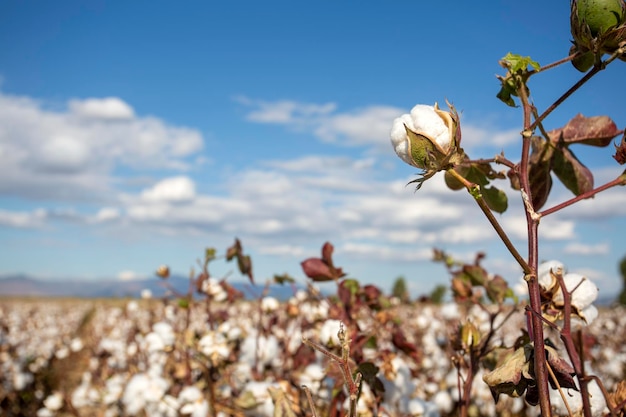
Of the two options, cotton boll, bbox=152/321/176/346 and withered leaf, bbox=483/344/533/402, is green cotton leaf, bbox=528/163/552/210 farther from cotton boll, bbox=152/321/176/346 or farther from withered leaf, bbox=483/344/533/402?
cotton boll, bbox=152/321/176/346

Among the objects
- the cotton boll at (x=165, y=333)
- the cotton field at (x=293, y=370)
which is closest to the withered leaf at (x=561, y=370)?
the cotton field at (x=293, y=370)

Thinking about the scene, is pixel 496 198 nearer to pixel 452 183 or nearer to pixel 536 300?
pixel 452 183

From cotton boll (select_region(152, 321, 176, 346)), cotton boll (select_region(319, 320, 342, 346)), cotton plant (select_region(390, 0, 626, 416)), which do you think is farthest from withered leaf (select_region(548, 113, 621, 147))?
cotton boll (select_region(152, 321, 176, 346))

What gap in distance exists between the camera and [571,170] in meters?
0.81

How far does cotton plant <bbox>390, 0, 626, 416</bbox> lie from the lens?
59 cm

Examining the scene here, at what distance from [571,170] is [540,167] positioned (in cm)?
5

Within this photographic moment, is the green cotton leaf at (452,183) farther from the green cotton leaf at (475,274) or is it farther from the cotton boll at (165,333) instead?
the cotton boll at (165,333)

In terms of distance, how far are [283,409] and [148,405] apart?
3.06 feet

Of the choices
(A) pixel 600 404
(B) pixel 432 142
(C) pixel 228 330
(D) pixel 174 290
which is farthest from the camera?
(D) pixel 174 290

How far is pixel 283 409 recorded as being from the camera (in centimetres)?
100

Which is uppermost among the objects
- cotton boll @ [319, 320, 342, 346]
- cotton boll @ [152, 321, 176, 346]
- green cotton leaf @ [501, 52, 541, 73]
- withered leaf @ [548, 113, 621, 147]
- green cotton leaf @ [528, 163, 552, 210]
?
green cotton leaf @ [501, 52, 541, 73]

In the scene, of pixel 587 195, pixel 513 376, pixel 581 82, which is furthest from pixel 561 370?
pixel 581 82

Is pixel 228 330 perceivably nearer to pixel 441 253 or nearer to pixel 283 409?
pixel 283 409

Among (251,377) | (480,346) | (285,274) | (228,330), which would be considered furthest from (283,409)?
(285,274)
